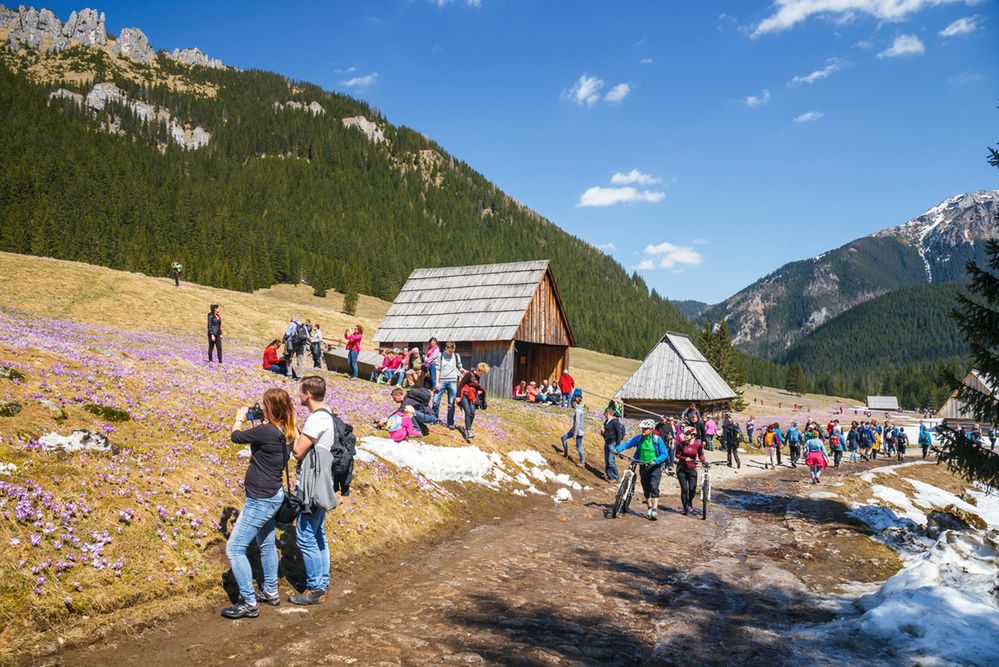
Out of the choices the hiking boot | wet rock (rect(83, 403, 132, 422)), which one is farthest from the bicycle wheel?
wet rock (rect(83, 403, 132, 422))

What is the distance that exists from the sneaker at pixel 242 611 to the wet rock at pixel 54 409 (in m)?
4.62

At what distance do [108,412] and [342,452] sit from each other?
507 cm

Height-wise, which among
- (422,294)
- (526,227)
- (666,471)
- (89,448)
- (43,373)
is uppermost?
(526,227)

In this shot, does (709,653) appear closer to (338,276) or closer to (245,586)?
(245,586)

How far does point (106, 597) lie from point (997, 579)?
36.5 ft

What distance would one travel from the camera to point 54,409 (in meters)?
8.80

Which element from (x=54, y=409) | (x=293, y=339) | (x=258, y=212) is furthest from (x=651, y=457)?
(x=258, y=212)

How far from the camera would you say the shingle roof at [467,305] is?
3541 cm

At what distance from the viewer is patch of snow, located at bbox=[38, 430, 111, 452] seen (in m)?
7.76

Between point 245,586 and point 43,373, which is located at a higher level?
point 43,373

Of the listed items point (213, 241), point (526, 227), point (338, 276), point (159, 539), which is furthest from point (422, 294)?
point (526, 227)

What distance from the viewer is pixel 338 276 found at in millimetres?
114250

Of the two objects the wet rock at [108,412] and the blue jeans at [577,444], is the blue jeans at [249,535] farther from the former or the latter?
the blue jeans at [577,444]

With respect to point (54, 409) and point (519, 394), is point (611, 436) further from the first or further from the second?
point (519, 394)
